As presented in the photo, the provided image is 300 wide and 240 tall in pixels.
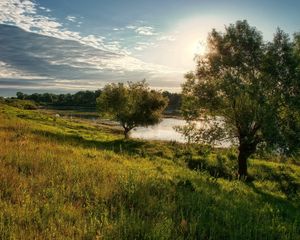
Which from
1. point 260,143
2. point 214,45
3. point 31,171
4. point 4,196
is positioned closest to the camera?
point 4,196

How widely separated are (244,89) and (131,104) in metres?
40.0

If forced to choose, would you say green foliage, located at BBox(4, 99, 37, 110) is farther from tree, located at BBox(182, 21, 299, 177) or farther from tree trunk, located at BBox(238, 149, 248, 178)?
tree trunk, located at BBox(238, 149, 248, 178)

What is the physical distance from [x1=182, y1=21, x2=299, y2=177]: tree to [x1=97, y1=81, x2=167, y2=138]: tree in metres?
33.3

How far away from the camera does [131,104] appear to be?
64562 millimetres

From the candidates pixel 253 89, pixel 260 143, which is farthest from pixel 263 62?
pixel 260 143

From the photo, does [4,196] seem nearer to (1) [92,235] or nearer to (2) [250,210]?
(1) [92,235]

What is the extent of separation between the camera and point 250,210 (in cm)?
1034

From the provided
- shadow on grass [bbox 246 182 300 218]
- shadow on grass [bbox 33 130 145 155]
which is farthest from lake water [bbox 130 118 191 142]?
shadow on grass [bbox 246 182 300 218]

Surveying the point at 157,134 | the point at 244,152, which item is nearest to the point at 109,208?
the point at 244,152

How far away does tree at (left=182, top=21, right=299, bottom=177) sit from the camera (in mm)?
26016

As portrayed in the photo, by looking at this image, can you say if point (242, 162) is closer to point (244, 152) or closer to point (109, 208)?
point (244, 152)

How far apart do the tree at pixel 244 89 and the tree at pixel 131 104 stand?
33.3m

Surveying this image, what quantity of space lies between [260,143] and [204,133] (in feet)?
15.2

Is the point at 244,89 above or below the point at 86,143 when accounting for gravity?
above
